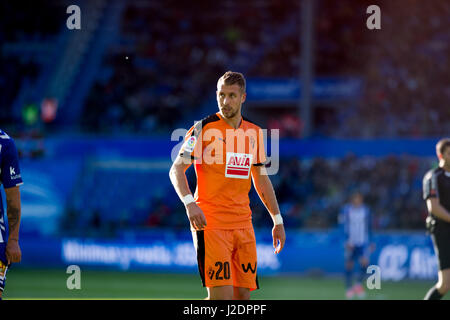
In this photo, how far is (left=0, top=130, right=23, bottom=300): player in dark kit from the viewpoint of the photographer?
5.93 m

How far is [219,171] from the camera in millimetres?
6723

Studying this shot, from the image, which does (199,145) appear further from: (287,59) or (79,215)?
(287,59)

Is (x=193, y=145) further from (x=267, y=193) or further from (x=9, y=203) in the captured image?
(x=9, y=203)

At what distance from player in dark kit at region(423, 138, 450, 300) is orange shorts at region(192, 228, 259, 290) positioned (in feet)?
11.5

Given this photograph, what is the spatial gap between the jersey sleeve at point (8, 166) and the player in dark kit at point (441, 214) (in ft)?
17.6

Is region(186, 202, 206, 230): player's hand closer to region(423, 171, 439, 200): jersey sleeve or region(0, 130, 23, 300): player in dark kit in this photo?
region(0, 130, 23, 300): player in dark kit

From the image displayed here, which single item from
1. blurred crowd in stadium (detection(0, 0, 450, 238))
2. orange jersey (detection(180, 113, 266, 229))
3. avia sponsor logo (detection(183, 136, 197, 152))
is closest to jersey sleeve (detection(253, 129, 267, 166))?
orange jersey (detection(180, 113, 266, 229))

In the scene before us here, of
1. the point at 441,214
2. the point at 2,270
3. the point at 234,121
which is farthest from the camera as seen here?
the point at 441,214

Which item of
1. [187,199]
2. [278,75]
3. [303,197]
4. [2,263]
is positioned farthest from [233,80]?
[278,75]

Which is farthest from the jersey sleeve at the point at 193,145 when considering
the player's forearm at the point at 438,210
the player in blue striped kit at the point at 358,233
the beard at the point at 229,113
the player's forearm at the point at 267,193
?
the player in blue striped kit at the point at 358,233

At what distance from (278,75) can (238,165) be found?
19.4 meters

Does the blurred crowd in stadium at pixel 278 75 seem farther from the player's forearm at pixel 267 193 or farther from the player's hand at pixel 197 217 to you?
the player's hand at pixel 197 217

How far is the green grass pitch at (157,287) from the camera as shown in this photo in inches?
568
